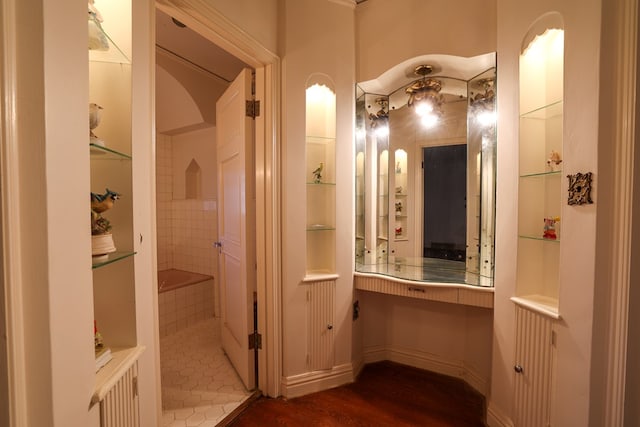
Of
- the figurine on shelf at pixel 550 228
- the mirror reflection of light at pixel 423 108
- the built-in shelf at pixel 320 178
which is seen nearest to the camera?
the figurine on shelf at pixel 550 228

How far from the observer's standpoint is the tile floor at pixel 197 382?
5.54 feet

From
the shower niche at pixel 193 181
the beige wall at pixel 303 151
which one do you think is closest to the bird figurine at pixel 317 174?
the beige wall at pixel 303 151

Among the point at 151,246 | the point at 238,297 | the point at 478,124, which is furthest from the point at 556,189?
the point at 238,297

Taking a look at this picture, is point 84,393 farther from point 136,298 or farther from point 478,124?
point 478,124

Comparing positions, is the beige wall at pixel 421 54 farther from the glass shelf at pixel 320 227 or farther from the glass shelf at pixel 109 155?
the glass shelf at pixel 109 155

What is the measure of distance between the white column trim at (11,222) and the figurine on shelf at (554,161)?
194 centimetres

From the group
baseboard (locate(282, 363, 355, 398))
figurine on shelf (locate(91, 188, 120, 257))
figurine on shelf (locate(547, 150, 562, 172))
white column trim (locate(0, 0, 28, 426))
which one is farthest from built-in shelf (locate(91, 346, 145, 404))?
figurine on shelf (locate(547, 150, 562, 172))

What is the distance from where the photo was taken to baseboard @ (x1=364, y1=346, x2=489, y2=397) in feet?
6.29

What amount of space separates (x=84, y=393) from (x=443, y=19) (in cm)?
243

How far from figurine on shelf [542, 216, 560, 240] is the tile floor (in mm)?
2040

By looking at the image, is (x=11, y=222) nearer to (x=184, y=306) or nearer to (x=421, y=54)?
(x=421, y=54)

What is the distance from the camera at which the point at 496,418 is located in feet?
5.07

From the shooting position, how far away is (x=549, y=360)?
1258mm

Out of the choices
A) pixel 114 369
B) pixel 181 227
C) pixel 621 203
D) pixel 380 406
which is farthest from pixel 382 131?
pixel 181 227
